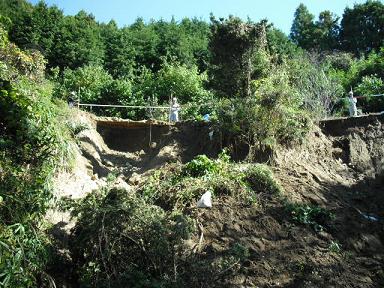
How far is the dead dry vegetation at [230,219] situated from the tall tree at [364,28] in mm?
18388

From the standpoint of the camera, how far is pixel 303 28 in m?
33.6

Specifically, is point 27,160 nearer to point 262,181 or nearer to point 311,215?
point 262,181

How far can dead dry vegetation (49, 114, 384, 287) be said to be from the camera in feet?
23.5

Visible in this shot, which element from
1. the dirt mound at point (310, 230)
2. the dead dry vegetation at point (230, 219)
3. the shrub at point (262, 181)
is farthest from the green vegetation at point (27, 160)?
the shrub at point (262, 181)

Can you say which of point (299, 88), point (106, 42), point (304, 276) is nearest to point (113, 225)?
point (304, 276)

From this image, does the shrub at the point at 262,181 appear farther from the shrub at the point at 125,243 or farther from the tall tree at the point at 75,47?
the tall tree at the point at 75,47

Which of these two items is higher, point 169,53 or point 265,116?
point 169,53

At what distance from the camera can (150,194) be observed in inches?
366

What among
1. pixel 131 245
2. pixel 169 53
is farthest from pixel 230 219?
pixel 169 53

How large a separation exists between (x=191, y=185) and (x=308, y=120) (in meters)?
4.28

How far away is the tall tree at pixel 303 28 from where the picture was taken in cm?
3212

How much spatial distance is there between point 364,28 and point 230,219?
2452cm

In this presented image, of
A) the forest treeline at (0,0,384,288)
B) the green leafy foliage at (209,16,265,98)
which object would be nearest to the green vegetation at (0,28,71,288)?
the forest treeline at (0,0,384,288)

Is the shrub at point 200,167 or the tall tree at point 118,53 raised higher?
the tall tree at point 118,53
